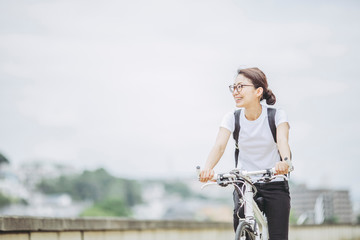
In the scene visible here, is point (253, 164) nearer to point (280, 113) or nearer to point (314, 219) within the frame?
point (280, 113)

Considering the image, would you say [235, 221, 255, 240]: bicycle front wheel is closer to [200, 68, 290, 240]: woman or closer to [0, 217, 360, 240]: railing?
[200, 68, 290, 240]: woman

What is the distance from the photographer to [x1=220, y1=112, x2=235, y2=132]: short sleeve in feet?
16.7

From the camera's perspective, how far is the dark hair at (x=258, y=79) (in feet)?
16.5

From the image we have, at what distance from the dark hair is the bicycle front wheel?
98 cm

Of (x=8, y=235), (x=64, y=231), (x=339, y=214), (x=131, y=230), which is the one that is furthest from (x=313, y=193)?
(x=8, y=235)

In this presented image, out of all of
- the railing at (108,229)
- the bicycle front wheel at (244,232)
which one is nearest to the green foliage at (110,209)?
the railing at (108,229)

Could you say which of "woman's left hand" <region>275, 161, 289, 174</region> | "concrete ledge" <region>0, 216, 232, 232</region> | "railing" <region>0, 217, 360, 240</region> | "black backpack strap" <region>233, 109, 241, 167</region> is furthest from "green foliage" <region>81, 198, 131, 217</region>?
"woman's left hand" <region>275, 161, 289, 174</region>

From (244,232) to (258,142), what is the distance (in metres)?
0.68

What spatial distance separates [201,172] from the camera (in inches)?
187

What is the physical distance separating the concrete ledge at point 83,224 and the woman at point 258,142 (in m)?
1.86

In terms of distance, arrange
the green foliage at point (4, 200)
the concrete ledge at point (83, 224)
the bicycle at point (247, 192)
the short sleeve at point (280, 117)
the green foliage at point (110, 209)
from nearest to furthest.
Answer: the bicycle at point (247, 192) < the short sleeve at point (280, 117) < the concrete ledge at point (83, 224) < the green foliage at point (110, 209) < the green foliage at point (4, 200)

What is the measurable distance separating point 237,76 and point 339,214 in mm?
14628

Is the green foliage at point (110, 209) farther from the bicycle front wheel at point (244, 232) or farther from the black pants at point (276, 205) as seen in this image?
the bicycle front wheel at point (244, 232)

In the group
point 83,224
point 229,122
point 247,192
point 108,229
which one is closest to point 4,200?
point 108,229
